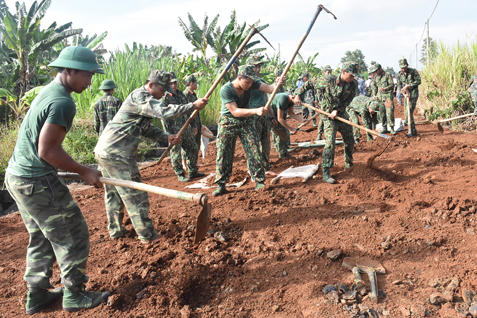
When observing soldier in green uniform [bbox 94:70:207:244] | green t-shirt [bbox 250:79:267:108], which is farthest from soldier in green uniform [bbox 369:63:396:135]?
soldier in green uniform [bbox 94:70:207:244]

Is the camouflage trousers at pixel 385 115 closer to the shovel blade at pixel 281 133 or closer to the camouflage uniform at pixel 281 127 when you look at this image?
the camouflage uniform at pixel 281 127

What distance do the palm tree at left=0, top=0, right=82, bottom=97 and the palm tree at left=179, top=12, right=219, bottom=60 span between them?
189 inches

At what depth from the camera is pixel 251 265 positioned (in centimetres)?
331

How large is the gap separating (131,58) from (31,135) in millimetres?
8809

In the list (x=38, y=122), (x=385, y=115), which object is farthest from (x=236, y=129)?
(x=385, y=115)

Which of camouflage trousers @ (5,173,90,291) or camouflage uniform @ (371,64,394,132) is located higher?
camouflage uniform @ (371,64,394,132)

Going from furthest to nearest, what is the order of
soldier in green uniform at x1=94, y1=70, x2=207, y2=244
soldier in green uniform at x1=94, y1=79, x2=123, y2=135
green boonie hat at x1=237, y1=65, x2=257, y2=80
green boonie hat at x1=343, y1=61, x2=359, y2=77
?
1. soldier in green uniform at x1=94, y1=79, x2=123, y2=135
2. green boonie hat at x1=343, y1=61, x2=359, y2=77
3. green boonie hat at x1=237, y1=65, x2=257, y2=80
4. soldier in green uniform at x1=94, y1=70, x2=207, y2=244

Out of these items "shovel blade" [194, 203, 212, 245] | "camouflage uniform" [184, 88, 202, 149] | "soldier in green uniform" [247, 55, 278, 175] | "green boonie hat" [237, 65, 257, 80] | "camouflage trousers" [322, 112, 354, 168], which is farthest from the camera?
"camouflage uniform" [184, 88, 202, 149]

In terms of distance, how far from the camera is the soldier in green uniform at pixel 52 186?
2.38 metres

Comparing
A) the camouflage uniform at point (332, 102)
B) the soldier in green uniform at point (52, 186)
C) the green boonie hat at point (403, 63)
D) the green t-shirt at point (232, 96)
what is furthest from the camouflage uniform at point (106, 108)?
the green boonie hat at point (403, 63)

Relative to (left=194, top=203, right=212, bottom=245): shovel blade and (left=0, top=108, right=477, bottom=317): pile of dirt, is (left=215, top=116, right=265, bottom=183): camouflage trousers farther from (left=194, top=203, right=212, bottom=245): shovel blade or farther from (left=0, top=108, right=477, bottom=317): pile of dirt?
(left=194, top=203, right=212, bottom=245): shovel blade

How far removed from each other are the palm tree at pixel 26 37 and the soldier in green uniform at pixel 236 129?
1029cm

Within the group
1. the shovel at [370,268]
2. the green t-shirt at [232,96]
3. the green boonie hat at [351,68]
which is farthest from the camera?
the green boonie hat at [351,68]

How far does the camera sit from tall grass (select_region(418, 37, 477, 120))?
9.48m
